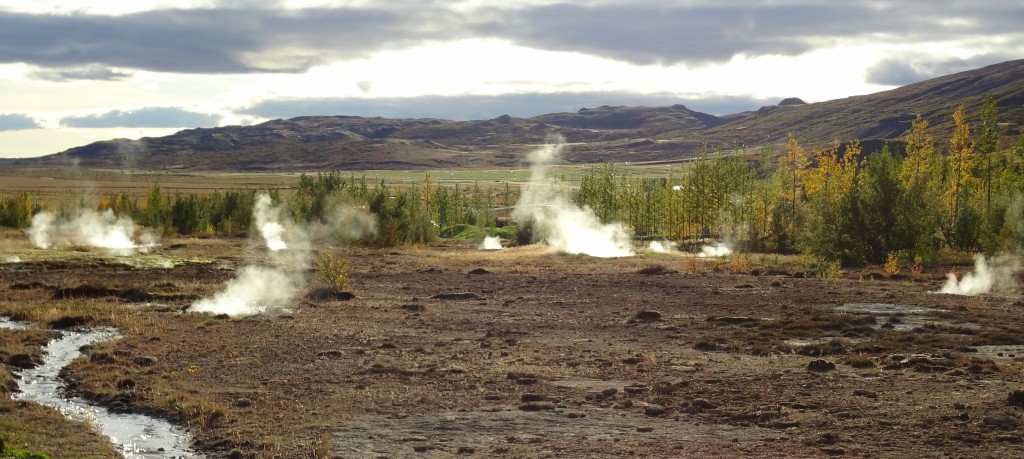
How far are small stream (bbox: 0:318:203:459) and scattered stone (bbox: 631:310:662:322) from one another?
19.8 meters

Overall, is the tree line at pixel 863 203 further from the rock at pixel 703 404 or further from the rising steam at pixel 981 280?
the rock at pixel 703 404

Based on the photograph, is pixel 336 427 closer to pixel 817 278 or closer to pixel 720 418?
pixel 720 418

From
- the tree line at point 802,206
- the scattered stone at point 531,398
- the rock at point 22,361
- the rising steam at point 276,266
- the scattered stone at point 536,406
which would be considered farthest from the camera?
the tree line at point 802,206

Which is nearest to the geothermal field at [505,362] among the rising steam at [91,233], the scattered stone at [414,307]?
the scattered stone at [414,307]

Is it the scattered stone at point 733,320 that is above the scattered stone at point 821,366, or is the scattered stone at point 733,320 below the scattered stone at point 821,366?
below

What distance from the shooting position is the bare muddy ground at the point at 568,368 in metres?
19.0

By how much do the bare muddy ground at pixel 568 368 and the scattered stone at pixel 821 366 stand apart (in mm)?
41

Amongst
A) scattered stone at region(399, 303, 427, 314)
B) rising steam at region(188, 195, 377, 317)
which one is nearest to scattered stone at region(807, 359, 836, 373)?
scattered stone at region(399, 303, 427, 314)

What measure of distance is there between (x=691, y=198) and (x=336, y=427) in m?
80.7

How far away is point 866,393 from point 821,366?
3.39m

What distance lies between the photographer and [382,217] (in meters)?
89.7

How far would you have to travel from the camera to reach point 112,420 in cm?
2127

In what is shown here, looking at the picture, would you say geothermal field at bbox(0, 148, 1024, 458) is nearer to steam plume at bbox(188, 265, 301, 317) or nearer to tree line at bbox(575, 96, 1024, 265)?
steam plume at bbox(188, 265, 301, 317)

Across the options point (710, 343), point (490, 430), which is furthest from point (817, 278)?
point (490, 430)
